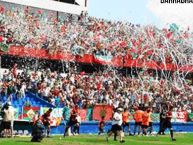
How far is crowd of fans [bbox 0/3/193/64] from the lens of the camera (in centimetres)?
4412

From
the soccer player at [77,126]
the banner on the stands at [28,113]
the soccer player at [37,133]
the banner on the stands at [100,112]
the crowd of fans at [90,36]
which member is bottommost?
the soccer player at [37,133]

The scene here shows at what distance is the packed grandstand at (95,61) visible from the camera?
38750 mm

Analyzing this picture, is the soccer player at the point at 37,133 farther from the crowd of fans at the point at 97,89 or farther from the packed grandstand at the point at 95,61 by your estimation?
the crowd of fans at the point at 97,89

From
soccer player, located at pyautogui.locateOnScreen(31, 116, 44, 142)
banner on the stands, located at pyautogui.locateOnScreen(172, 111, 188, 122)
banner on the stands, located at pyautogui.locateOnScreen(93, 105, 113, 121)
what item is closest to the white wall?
banner on the stands, located at pyautogui.locateOnScreen(93, 105, 113, 121)

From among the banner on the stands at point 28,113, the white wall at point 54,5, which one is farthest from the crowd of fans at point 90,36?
the banner on the stands at point 28,113

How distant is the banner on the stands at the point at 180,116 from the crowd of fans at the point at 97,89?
2.64 ft

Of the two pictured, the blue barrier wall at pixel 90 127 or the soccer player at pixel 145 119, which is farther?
the soccer player at pixel 145 119

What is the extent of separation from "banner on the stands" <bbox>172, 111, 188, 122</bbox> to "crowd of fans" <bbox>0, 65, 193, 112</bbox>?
805 millimetres

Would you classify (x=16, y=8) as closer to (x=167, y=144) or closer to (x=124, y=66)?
(x=124, y=66)

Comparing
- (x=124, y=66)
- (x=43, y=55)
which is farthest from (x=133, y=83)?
(x=43, y=55)

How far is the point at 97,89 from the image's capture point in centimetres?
4206

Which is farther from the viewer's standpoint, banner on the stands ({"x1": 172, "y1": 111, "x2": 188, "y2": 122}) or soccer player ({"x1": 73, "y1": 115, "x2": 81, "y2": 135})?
banner on the stands ({"x1": 172, "y1": 111, "x2": 188, "y2": 122})

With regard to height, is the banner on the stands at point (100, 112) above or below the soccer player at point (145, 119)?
above

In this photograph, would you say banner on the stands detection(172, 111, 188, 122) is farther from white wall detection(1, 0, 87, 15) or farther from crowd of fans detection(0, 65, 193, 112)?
white wall detection(1, 0, 87, 15)
